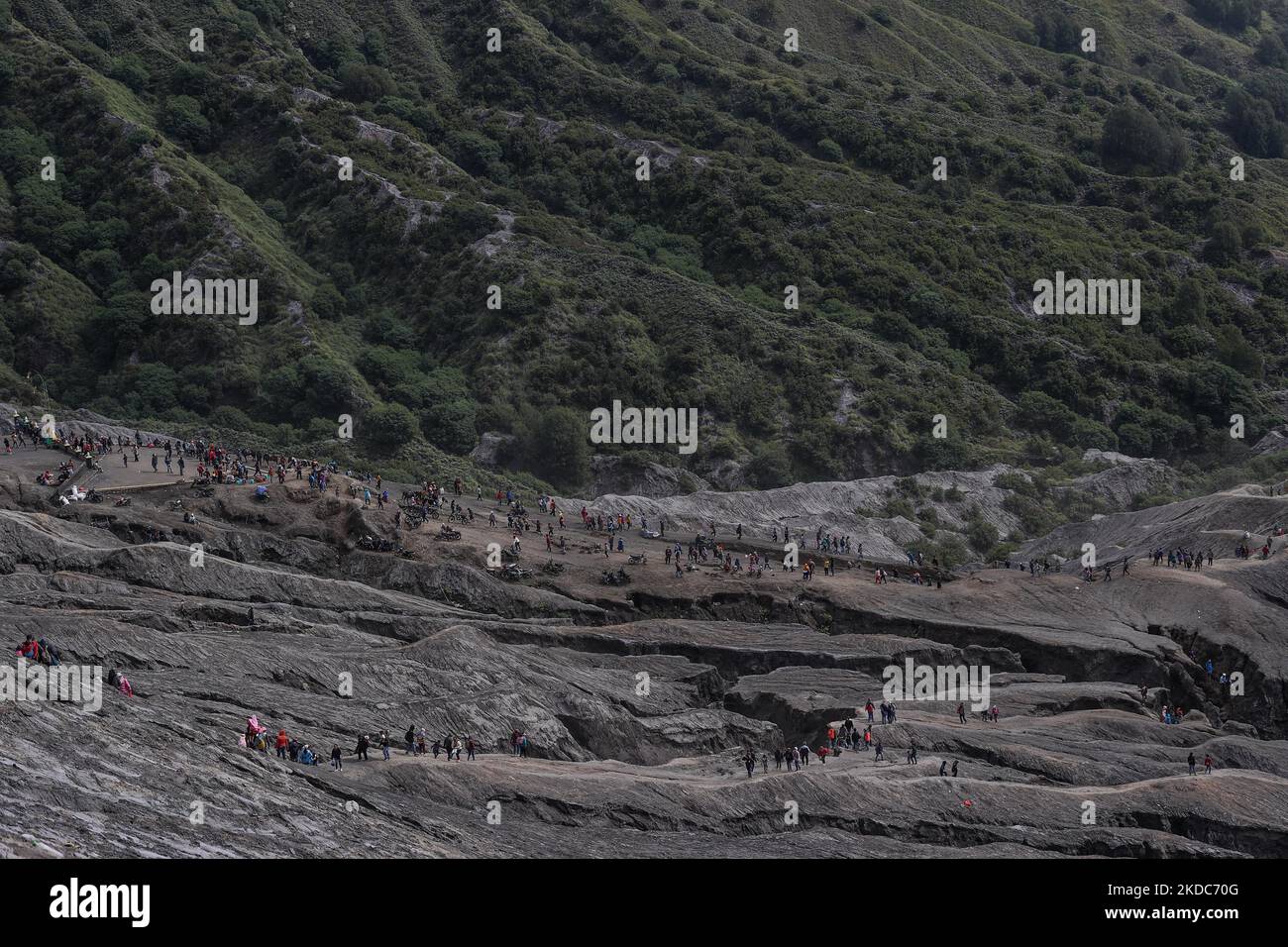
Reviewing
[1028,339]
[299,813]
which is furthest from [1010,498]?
[299,813]

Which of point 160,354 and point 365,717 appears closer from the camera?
point 365,717

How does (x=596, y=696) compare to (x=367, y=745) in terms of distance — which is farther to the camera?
(x=596, y=696)

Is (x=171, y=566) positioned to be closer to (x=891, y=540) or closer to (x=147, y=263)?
(x=891, y=540)

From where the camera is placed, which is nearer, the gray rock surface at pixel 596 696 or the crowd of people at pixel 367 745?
the gray rock surface at pixel 596 696

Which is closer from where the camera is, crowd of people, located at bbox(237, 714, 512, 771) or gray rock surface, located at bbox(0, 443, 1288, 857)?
gray rock surface, located at bbox(0, 443, 1288, 857)

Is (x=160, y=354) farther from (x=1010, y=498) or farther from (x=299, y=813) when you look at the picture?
(x=299, y=813)

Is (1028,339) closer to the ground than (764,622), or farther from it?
farther from it

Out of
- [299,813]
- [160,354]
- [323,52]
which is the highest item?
[323,52]

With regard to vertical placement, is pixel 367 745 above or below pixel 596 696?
below

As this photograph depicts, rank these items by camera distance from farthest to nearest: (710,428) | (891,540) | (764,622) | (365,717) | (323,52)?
(323,52) → (710,428) → (891,540) → (764,622) → (365,717)

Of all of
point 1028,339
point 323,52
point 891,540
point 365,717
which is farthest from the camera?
point 323,52
